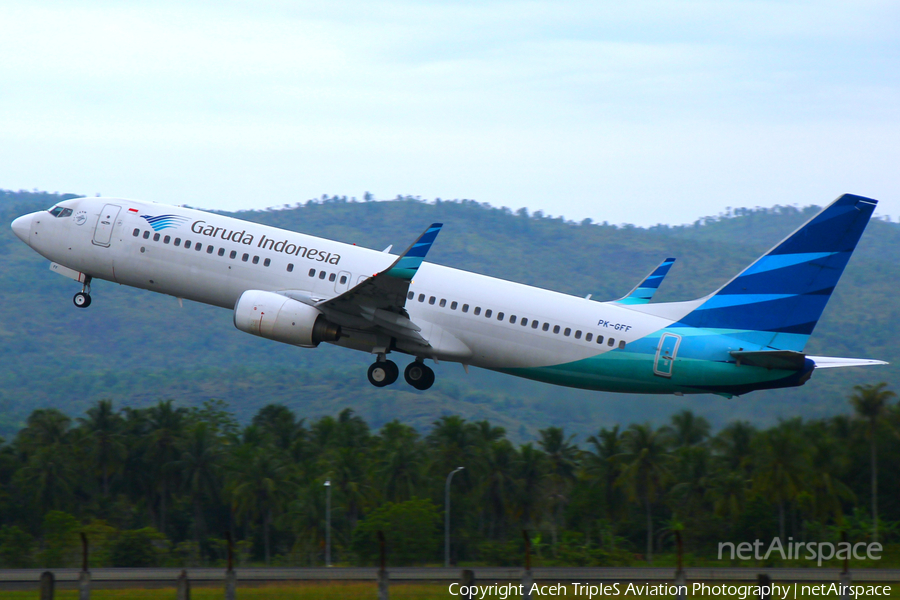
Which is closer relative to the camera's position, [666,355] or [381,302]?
[666,355]

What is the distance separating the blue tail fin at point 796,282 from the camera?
118 ft

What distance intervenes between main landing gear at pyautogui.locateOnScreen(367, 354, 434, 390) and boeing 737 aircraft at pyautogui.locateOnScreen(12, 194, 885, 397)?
0.06 meters

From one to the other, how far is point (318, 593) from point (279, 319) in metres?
10.3

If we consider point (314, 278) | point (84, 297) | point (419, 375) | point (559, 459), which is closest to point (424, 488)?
point (559, 459)

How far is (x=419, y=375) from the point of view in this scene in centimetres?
3975

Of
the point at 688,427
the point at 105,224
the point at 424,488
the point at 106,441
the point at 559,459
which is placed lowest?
the point at 424,488

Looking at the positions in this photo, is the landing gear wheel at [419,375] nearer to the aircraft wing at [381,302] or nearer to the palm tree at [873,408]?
the aircraft wing at [381,302]

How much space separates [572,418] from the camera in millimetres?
47531

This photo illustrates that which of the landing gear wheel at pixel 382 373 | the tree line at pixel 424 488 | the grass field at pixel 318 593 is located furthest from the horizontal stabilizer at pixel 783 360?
the tree line at pixel 424 488

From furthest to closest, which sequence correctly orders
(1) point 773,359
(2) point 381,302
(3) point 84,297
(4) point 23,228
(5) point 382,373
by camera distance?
(4) point 23,228, (3) point 84,297, (5) point 382,373, (2) point 381,302, (1) point 773,359

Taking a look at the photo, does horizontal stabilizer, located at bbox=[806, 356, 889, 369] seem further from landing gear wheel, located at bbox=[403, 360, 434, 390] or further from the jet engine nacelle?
the jet engine nacelle

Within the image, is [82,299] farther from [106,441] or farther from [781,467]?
[106,441]

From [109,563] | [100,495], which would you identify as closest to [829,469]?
[109,563]

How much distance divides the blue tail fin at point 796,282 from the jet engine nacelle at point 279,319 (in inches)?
550
